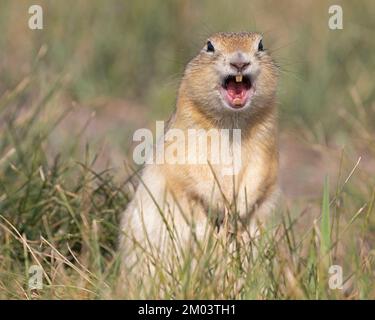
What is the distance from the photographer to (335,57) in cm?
879

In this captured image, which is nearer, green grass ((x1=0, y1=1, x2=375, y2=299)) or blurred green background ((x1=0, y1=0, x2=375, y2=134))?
Answer: green grass ((x1=0, y1=1, x2=375, y2=299))

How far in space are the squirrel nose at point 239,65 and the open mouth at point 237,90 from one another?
0.12ft

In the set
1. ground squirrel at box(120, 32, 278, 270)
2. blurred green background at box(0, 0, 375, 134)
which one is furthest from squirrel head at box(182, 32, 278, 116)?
blurred green background at box(0, 0, 375, 134)

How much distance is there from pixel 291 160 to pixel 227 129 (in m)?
2.97

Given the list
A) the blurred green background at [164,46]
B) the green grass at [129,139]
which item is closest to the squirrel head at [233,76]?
the green grass at [129,139]

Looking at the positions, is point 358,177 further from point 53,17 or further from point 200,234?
point 53,17

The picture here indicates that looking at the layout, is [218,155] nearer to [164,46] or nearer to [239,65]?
[239,65]

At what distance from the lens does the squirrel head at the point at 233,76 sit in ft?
15.6

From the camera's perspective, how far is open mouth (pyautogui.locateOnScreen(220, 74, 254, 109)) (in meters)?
4.74

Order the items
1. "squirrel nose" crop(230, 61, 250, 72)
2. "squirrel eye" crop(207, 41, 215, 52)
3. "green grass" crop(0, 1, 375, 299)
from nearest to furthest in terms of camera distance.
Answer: "green grass" crop(0, 1, 375, 299)
"squirrel nose" crop(230, 61, 250, 72)
"squirrel eye" crop(207, 41, 215, 52)

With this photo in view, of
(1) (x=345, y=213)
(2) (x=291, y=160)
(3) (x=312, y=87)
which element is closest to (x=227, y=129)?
(1) (x=345, y=213)

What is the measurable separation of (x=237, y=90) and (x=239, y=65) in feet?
0.43

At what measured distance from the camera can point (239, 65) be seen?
4727mm

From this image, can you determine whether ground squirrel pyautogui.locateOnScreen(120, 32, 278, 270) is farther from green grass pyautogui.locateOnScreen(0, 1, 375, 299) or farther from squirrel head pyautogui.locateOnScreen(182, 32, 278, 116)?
green grass pyautogui.locateOnScreen(0, 1, 375, 299)
